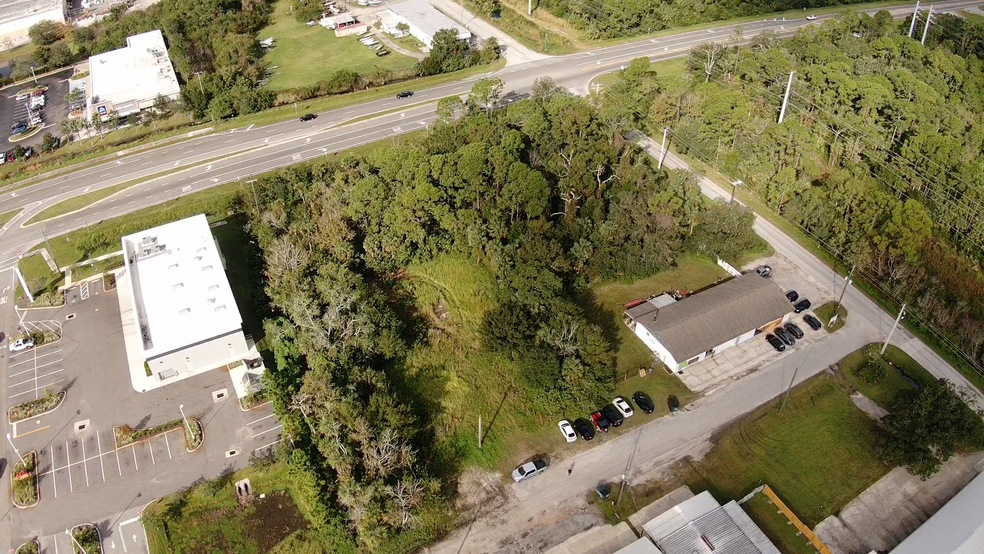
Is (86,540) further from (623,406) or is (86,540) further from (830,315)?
(830,315)

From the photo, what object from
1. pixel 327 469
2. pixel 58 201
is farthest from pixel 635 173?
pixel 58 201

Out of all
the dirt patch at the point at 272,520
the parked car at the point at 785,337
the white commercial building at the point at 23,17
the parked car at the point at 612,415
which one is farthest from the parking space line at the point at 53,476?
→ the white commercial building at the point at 23,17

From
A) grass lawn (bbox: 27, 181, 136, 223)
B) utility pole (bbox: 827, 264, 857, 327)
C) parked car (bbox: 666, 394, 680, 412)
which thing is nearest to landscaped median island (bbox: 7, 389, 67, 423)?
grass lawn (bbox: 27, 181, 136, 223)

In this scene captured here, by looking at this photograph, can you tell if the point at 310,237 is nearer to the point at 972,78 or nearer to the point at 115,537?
the point at 115,537

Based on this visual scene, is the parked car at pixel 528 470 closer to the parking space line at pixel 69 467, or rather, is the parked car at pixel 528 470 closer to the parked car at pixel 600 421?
the parked car at pixel 600 421

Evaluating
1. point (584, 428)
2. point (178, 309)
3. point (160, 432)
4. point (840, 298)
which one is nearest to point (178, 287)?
point (178, 309)

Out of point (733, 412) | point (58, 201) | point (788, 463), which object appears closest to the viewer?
point (788, 463)
